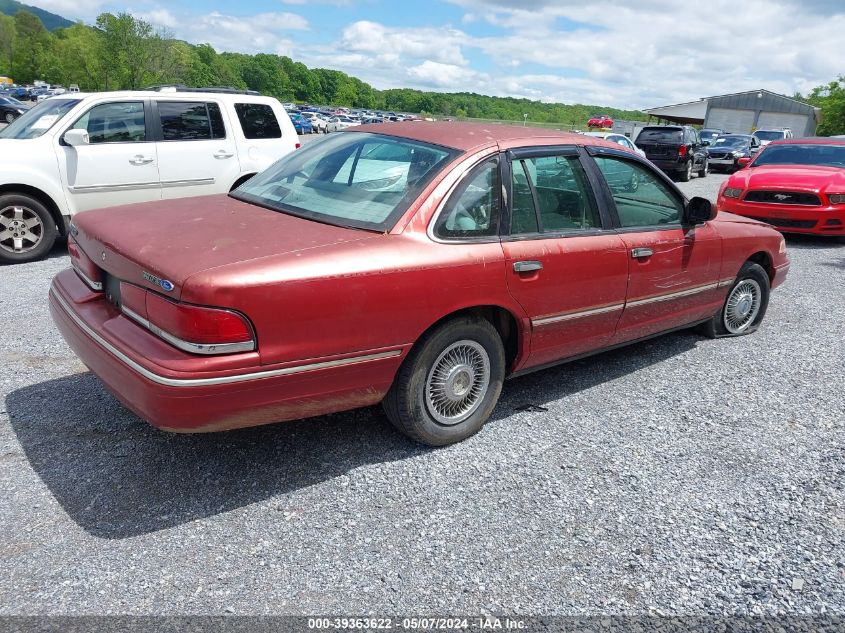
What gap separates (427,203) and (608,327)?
1538 millimetres

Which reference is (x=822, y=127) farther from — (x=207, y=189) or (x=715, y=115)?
(x=207, y=189)

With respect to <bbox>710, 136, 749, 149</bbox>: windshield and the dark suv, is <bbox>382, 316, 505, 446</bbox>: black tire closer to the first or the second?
the dark suv

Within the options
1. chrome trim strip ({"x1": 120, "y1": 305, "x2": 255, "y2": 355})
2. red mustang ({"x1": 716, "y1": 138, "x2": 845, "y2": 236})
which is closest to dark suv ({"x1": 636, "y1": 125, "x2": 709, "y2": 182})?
red mustang ({"x1": 716, "y1": 138, "x2": 845, "y2": 236})

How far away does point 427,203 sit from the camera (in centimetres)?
317

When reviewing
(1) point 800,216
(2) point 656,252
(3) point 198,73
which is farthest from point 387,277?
(3) point 198,73

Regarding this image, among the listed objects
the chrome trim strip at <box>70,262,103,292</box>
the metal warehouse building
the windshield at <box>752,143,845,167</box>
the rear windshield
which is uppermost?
the metal warehouse building

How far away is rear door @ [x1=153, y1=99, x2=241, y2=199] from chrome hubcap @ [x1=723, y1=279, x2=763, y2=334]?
19.2ft

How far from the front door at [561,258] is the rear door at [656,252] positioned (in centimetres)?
16

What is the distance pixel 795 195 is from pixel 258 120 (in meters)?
7.73

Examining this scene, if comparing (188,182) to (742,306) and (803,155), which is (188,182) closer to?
(742,306)

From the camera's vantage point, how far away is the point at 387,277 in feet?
9.45

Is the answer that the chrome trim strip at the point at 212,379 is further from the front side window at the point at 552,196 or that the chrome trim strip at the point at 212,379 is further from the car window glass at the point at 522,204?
the front side window at the point at 552,196

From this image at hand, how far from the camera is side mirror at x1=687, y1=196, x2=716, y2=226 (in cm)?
434

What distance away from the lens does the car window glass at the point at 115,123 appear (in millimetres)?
7207
